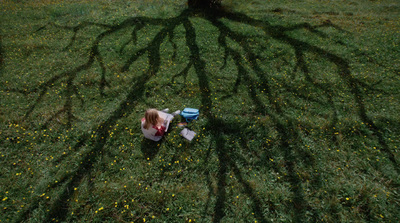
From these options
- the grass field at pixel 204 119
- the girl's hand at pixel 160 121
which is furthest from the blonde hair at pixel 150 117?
the grass field at pixel 204 119

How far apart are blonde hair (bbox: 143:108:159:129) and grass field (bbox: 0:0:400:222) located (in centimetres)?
63

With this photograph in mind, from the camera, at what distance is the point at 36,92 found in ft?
21.9

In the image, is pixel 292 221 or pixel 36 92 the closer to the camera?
pixel 292 221

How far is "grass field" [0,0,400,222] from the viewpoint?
13.7 feet

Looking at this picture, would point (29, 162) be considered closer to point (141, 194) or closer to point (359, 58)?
point (141, 194)

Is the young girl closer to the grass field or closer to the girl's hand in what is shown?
the girl's hand

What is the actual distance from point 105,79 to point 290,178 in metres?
6.89

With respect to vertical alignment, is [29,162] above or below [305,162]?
below

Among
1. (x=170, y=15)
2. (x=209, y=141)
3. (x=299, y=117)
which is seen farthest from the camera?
(x=170, y=15)

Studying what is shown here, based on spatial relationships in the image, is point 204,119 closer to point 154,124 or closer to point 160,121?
point 160,121

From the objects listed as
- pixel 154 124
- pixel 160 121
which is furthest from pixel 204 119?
pixel 154 124

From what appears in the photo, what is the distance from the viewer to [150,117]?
15.9 feet

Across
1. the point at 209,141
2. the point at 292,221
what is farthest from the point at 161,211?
the point at 292,221

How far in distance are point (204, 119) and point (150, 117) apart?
1656 mm
